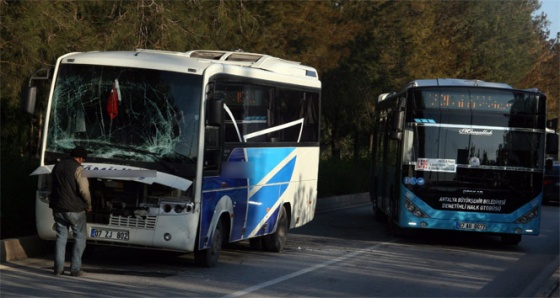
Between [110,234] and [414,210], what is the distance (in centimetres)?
Answer: 758

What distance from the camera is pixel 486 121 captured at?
1923 cm

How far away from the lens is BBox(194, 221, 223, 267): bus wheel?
14.2 m

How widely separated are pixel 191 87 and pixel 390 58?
26.6 m

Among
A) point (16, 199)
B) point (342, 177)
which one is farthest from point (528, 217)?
point (342, 177)

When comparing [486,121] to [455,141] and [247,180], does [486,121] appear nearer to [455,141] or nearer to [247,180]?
[455,141]

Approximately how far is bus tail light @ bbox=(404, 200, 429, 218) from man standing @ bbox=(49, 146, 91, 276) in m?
8.15

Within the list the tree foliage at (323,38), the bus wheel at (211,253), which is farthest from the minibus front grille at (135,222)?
the tree foliage at (323,38)

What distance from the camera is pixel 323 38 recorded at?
96.1ft

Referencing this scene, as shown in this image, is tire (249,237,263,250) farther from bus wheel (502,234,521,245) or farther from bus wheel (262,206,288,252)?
bus wheel (502,234,521,245)

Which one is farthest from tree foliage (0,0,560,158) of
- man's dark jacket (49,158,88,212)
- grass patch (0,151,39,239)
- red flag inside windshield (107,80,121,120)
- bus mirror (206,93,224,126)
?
man's dark jacket (49,158,88,212)

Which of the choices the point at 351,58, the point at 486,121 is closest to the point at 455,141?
the point at 486,121

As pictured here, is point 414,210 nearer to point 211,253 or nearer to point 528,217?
point 528,217

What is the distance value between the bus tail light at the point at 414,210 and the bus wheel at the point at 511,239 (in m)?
2.38

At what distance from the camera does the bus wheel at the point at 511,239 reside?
2069 cm
